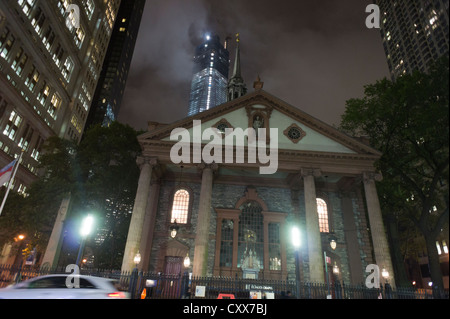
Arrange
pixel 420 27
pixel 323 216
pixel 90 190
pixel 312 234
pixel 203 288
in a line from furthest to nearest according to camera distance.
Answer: pixel 323 216 < pixel 90 190 < pixel 312 234 < pixel 203 288 < pixel 420 27

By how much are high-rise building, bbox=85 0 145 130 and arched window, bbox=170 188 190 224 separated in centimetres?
8016

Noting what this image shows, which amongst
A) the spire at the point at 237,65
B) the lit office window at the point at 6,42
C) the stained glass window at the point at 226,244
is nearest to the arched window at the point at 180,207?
the stained glass window at the point at 226,244

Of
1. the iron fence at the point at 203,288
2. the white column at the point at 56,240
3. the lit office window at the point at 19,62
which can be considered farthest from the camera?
the lit office window at the point at 19,62

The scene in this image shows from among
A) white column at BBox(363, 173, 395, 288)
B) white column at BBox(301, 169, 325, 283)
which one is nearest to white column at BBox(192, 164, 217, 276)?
white column at BBox(301, 169, 325, 283)

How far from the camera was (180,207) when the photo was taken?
83.1 ft

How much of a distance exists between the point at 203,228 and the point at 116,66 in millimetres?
104323

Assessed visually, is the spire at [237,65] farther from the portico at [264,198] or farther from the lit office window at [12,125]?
the lit office window at [12,125]

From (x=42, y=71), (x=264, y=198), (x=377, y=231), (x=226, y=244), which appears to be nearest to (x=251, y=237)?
(x=226, y=244)

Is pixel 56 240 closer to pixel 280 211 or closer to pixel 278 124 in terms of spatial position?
pixel 280 211

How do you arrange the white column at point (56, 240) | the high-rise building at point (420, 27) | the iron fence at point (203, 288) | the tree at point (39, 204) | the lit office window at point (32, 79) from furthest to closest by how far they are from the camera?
the lit office window at point (32, 79) → the tree at point (39, 204) → the white column at point (56, 240) → the iron fence at point (203, 288) → the high-rise building at point (420, 27)

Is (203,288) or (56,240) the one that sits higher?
Answer: (56,240)

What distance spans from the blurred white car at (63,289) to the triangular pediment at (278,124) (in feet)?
47.4

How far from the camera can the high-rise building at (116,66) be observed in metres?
99.6
